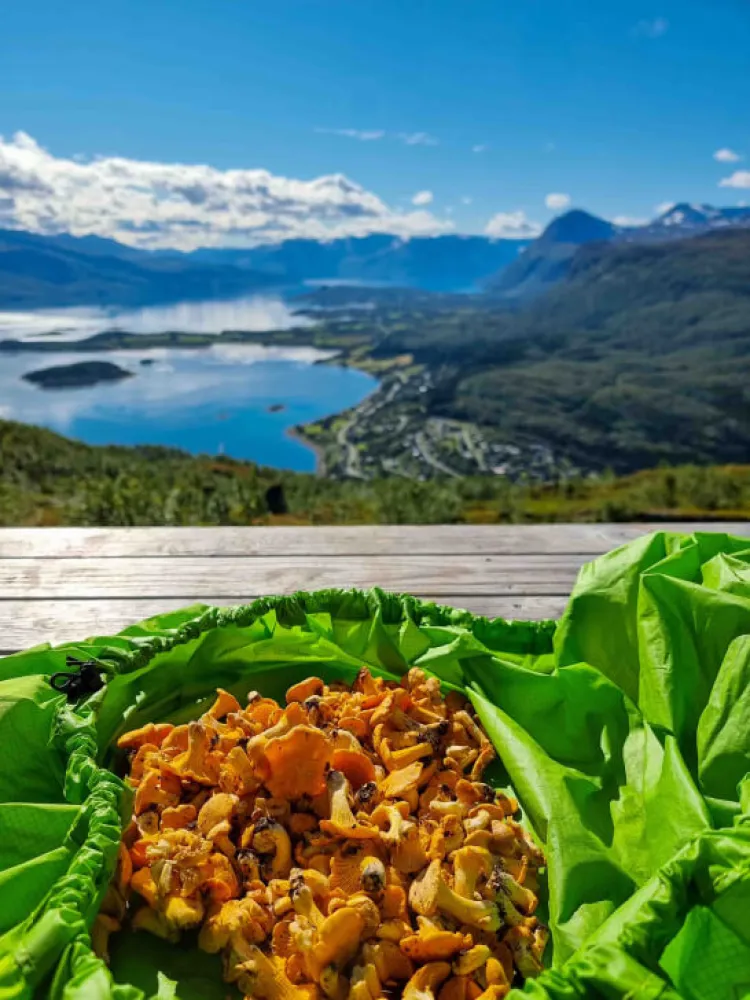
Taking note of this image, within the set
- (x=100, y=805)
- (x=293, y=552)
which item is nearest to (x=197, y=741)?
(x=100, y=805)

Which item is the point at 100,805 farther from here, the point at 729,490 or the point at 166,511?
the point at 729,490

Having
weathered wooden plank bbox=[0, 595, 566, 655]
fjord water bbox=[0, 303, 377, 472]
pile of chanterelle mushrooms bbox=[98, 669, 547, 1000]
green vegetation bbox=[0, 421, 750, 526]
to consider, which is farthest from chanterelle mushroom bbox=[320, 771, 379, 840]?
fjord water bbox=[0, 303, 377, 472]

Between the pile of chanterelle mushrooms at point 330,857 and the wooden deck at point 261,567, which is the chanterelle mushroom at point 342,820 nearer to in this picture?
the pile of chanterelle mushrooms at point 330,857

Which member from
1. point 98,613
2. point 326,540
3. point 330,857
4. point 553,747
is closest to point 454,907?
point 330,857

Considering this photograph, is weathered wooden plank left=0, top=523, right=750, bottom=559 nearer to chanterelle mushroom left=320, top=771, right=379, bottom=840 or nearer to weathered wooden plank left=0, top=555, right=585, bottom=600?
weathered wooden plank left=0, top=555, right=585, bottom=600

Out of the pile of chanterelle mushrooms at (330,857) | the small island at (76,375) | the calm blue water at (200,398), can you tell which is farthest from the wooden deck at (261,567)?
the small island at (76,375)

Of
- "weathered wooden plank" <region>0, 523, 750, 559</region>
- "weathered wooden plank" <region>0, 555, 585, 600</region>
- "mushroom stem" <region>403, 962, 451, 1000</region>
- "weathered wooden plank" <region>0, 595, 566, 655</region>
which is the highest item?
"weathered wooden plank" <region>0, 523, 750, 559</region>
